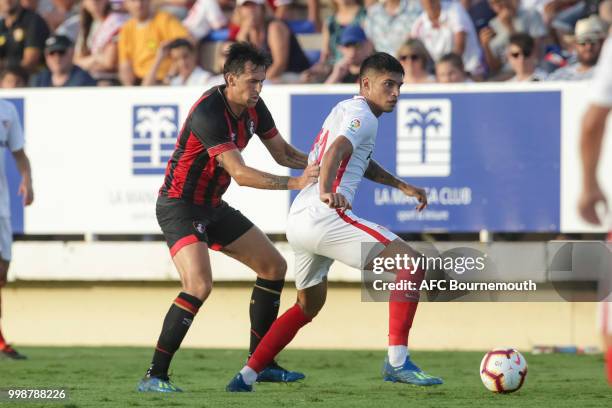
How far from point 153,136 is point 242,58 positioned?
4300 millimetres

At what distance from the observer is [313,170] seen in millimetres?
7543

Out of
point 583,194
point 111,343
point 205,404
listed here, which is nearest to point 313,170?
point 205,404

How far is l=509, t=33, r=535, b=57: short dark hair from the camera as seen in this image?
12.0m

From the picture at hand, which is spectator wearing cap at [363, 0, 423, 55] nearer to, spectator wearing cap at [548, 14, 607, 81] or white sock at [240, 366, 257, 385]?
spectator wearing cap at [548, 14, 607, 81]

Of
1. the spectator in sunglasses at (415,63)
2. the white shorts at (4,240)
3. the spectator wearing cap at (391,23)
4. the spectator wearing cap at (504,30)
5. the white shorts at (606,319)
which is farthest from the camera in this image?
the spectator wearing cap at (391,23)

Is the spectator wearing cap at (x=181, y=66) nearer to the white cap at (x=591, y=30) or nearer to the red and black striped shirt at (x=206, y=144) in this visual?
the white cap at (x=591, y=30)

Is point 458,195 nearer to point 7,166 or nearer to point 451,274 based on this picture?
point 451,274

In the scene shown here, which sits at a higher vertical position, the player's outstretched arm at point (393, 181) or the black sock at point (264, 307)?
the player's outstretched arm at point (393, 181)

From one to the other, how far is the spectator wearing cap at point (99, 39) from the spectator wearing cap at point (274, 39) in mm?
1823

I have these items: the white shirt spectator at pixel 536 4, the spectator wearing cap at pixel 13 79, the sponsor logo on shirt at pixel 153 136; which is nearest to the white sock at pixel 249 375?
the sponsor logo on shirt at pixel 153 136

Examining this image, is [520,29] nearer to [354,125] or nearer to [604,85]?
[354,125]

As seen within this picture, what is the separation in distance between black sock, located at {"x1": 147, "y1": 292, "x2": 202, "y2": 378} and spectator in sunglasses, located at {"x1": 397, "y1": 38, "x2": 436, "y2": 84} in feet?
15.4

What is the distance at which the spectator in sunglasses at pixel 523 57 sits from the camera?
12.0 meters

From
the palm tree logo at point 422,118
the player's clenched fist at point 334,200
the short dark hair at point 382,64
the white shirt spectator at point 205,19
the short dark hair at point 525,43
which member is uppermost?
the white shirt spectator at point 205,19
